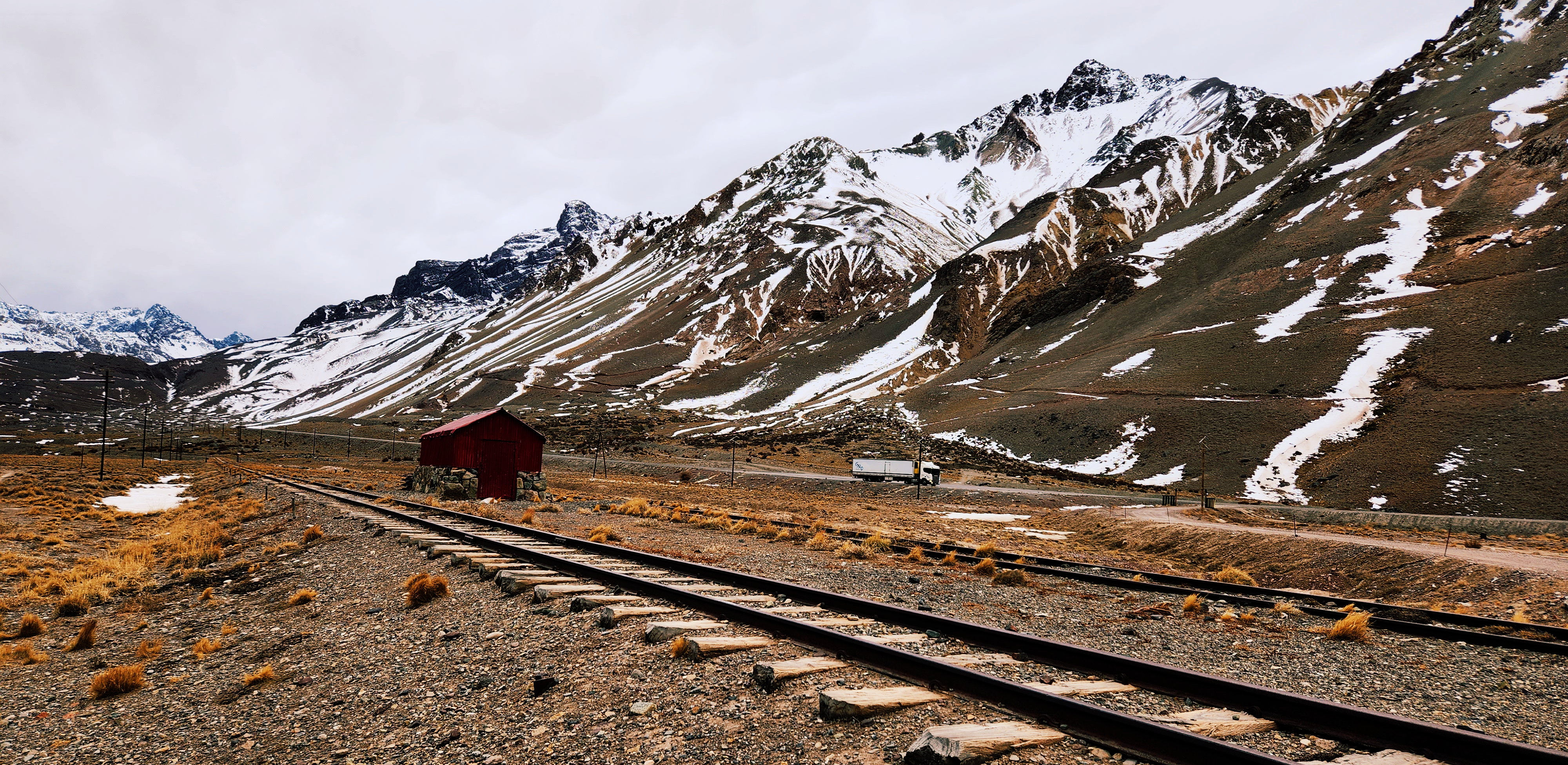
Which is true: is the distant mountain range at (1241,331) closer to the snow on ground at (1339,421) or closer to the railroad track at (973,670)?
the snow on ground at (1339,421)

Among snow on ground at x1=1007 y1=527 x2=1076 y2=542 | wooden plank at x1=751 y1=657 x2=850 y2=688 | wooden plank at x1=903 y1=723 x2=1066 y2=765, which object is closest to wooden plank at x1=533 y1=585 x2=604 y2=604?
wooden plank at x1=751 y1=657 x2=850 y2=688

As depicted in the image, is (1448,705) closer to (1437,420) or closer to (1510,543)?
(1510,543)

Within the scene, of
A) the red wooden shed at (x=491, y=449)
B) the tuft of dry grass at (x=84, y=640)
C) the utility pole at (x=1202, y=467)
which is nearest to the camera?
the tuft of dry grass at (x=84, y=640)

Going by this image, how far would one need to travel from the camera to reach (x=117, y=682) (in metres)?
7.79

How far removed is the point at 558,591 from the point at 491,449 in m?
27.5

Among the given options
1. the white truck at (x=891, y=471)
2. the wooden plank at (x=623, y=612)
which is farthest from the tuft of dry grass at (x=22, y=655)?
the white truck at (x=891, y=471)

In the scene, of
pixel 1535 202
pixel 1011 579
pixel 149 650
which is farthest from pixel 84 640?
pixel 1535 202

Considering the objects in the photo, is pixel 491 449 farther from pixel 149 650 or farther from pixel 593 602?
pixel 593 602

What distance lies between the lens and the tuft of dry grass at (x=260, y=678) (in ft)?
24.8

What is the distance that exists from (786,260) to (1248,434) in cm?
14755

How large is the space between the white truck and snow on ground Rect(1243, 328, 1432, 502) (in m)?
22.1

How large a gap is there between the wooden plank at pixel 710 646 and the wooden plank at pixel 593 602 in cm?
222

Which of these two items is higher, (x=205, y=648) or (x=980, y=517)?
(x=205, y=648)

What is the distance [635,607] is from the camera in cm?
832
